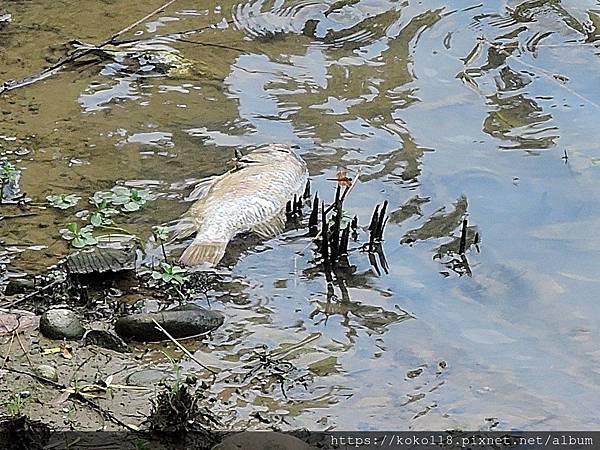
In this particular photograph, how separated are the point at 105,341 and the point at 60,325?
256mm

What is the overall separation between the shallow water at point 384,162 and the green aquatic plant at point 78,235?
0.53 feet

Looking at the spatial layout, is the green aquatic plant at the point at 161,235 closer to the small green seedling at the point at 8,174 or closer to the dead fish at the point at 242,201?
the dead fish at the point at 242,201

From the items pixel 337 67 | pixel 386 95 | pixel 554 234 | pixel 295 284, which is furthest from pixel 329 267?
pixel 337 67

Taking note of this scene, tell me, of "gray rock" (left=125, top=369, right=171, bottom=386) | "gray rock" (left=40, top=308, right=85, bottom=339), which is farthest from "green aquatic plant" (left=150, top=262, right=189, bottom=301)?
"gray rock" (left=125, top=369, right=171, bottom=386)

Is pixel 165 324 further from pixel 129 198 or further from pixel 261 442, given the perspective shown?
pixel 129 198

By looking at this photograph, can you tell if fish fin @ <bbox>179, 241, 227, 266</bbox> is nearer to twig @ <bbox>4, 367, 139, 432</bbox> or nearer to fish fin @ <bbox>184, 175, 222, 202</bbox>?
fish fin @ <bbox>184, 175, 222, 202</bbox>

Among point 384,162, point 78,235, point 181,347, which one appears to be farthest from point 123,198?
point 384,162

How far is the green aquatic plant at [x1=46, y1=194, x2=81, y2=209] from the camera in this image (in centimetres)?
676

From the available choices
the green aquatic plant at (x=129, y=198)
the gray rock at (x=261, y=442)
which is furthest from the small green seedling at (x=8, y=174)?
the gray rock at (x=261, y=442)

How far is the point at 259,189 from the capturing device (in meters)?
6.65

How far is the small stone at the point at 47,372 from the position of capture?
500 centimetres

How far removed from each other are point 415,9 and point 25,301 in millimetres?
5943

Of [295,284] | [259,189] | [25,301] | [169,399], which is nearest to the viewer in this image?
[169,399]

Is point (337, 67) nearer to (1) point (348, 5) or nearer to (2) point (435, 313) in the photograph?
(1) point (348, 5)
